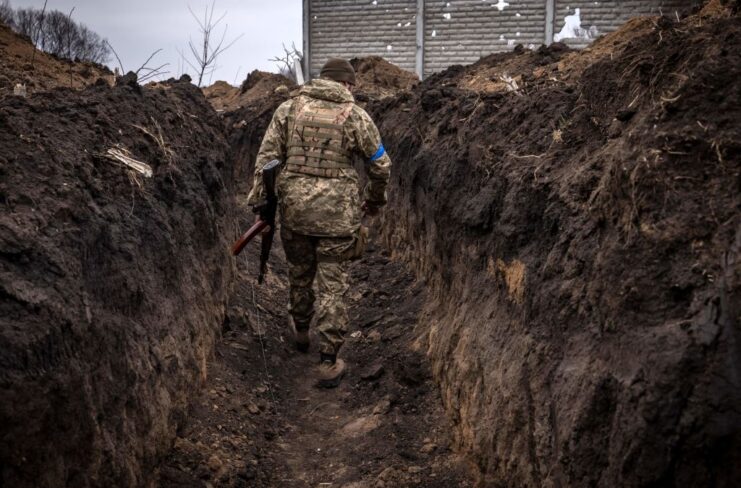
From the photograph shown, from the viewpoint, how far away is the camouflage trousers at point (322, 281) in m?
5.61

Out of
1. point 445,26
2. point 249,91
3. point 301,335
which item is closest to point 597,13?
point 445,26

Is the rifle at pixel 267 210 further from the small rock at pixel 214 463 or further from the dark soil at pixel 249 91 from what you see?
the dark soil at pixel 249 91

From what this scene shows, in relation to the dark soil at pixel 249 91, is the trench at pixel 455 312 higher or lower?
lower

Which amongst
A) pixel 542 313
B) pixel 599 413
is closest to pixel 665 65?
pixel 542 313

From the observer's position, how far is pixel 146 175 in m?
4.54

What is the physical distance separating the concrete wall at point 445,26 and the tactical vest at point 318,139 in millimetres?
8231

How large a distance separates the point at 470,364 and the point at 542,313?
0.97 m

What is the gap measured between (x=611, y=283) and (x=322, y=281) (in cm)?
327

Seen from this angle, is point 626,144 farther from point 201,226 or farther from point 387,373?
point 201,226

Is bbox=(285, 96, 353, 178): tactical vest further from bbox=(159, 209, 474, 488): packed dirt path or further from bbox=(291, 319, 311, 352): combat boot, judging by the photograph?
bbox=(159, 209, 474, 488): packed dirt path

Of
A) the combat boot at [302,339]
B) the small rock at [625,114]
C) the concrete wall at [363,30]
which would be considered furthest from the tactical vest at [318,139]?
the concrete wall at [363,30]

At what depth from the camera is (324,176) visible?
221 inches

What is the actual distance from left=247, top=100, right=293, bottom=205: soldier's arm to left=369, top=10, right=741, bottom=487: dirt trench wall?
1744 mm

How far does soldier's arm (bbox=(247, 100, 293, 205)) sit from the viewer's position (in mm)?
5652
